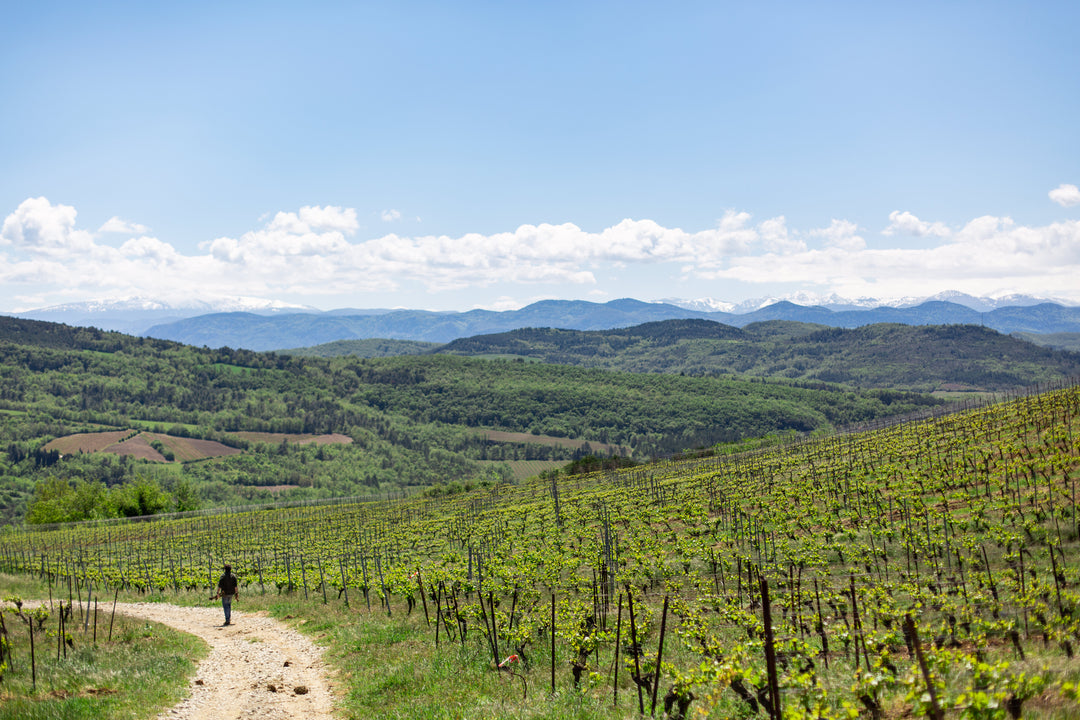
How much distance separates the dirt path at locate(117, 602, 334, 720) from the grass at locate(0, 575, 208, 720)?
44 cm

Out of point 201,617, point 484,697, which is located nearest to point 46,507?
point 201,617

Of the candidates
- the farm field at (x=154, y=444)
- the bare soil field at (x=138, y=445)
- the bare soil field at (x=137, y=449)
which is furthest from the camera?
the farm field at (x=154, y=444)

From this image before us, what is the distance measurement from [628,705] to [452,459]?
17031 cm

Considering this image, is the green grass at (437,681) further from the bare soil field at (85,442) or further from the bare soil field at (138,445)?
the bare soil field at (85,442)

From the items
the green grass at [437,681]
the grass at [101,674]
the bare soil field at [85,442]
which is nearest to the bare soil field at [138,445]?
the bare soil field at [85,442]

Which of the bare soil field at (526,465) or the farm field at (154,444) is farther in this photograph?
the bare soil field at (526,465)

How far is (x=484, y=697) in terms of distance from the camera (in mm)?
10078

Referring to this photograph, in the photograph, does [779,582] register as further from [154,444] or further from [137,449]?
[154,444]

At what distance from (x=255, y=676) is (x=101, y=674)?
106 inches

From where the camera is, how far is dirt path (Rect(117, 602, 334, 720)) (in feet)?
34.6

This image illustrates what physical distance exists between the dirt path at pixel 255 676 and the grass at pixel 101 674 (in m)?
0.44

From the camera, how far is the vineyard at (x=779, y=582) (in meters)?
7.80

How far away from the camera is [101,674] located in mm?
11648

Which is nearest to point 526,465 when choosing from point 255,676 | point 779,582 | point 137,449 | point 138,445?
point 137,449
